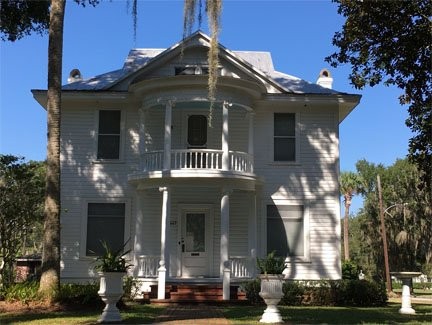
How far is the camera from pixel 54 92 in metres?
13.5

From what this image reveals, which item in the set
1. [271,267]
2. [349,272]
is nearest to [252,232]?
[271,267]

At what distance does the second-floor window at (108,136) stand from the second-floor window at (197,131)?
2435mm

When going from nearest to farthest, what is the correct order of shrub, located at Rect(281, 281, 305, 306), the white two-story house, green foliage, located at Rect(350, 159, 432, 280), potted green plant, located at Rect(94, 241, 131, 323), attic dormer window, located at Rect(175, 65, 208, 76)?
potted green plant, located at Rect(94, 241, 131, 323) < shrub, located at Rect(281, 281, 305, 306) < the white two-story house < attic dormer window, located at Rect(175, 65, 208, 76) < green foliage, located at Rect(350, 159, 432, 280)

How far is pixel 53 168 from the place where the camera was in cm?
1318

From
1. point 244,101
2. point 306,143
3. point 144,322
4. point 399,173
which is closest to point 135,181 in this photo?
point 244,101

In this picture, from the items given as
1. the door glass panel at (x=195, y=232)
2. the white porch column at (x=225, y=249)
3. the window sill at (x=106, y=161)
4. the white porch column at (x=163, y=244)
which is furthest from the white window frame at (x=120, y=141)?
the white porch column at (x=225, y=249)

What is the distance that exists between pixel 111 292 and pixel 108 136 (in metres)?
8.78

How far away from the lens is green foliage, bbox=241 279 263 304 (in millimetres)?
15148

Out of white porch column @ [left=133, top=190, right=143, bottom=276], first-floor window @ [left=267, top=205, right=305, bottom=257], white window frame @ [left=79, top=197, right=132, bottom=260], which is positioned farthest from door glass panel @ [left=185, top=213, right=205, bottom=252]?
first-floor window @ [left=267, top=205, right=305, bottom=257]

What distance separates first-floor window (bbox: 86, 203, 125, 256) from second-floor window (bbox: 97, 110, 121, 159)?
171 cm

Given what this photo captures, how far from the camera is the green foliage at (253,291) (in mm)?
15148

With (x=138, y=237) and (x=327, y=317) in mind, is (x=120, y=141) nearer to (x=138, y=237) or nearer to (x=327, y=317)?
(x=138, y=237)

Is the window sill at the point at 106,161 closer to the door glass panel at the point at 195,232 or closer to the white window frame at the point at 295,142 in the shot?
the door glass panel at the point at 195,232

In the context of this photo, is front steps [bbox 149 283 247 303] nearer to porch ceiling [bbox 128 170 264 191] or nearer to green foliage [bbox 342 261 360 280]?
porch ceiling [bbox 128 170 264 191]
